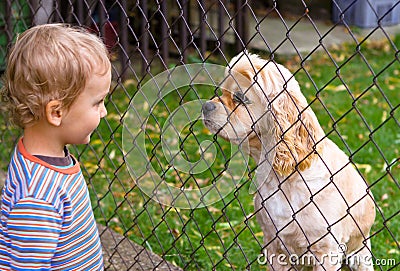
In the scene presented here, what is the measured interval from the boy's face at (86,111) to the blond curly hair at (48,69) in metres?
0.02

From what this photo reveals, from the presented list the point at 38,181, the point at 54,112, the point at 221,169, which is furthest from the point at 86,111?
the point at 221,169

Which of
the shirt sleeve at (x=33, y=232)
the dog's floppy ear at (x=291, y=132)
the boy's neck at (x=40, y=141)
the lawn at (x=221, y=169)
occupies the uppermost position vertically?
the dog's floppy ear at (x=291, y=132)

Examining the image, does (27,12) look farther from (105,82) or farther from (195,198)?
(105,82)

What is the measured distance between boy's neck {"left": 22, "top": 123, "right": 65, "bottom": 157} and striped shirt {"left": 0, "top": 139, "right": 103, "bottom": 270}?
1.3 inches

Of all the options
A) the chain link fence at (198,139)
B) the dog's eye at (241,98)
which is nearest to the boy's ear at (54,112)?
the chain link fence at (198,139)

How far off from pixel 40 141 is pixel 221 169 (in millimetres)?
3108

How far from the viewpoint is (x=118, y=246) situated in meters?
4.10

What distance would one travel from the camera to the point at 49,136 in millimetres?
2508

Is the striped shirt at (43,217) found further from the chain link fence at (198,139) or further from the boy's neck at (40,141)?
the chain link fence at (198,139)

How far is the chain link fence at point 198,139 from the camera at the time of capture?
3.23 meters

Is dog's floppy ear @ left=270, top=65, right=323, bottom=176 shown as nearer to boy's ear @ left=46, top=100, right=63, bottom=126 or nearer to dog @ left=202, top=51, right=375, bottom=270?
dog @ left=202, top=51, right=375, bottom=270

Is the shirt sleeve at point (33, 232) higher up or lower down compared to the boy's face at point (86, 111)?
lower down

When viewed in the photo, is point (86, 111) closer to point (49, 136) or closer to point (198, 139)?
point (49, 136)

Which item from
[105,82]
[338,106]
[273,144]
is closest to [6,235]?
[105,82]
